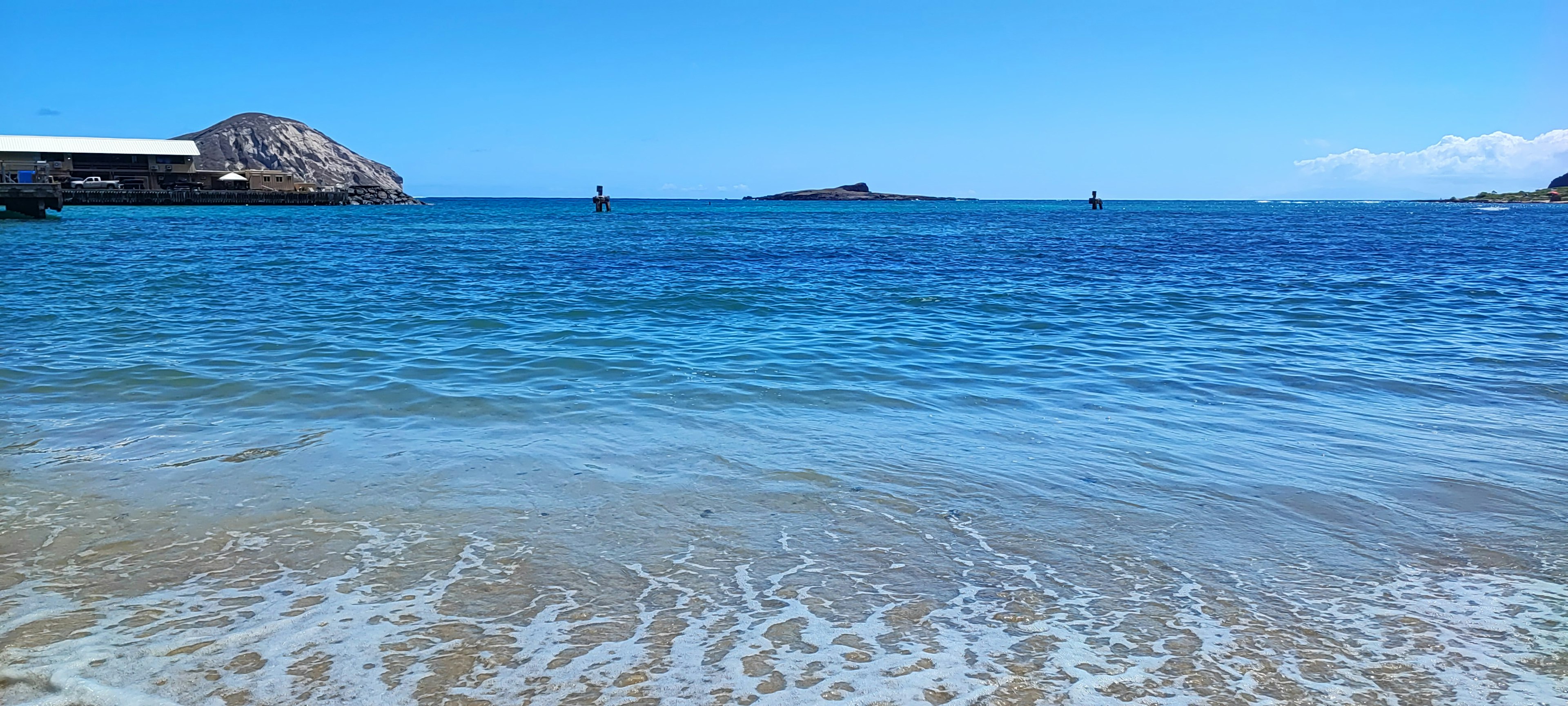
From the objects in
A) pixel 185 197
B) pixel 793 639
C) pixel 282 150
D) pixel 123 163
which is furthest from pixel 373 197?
pixel 793 639

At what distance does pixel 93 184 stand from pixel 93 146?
11.4 meters

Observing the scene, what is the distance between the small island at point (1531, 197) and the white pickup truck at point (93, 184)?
168 metres

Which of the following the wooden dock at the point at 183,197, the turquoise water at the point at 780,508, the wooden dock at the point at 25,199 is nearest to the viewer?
the turquoise water at the point at 780,508

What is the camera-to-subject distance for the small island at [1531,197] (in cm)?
13638

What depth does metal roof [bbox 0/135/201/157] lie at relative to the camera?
284ft

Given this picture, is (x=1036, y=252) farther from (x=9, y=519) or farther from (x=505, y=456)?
(x=9, y=519)

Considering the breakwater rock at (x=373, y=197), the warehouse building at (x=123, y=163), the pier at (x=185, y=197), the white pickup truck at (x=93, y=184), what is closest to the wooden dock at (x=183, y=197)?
the pier at (x=185, y=197)

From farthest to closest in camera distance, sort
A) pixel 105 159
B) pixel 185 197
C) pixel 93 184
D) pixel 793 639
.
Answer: pixel 105 159
pixel 185 197
pixel 93 184
pixel 793 639

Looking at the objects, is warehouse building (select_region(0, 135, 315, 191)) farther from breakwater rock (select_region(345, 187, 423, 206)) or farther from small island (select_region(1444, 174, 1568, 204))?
small island (select_region(1444, 174, 1568, 204))

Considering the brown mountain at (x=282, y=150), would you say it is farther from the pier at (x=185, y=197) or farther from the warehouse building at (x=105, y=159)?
the pier at (x=185, y=197)

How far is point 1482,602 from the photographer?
411 centimetres

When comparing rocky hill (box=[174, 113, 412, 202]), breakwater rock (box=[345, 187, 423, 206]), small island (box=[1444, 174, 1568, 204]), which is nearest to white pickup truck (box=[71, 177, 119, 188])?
breakwater rock (box=[345, 187, 423, 206])

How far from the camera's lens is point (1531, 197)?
477ft

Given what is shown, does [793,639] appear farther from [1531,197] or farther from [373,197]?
[1531,197]
